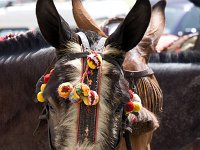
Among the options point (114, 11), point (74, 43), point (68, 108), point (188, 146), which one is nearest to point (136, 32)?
point (74, 43)

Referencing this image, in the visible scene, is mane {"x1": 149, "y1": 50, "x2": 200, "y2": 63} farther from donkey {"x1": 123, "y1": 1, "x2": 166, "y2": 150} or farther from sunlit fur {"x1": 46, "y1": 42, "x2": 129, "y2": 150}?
sunlit fur {"x1": 46, "y1": 42, "x2": 129, "y2": 150}

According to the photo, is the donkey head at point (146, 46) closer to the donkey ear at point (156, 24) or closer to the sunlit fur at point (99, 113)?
the donkey ear at point (156, 24)

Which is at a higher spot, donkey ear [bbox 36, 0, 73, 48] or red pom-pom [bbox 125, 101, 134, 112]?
donkey ear [bbox 36, 0, 73, 48]

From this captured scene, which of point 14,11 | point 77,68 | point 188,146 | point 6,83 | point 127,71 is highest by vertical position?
point 77,68

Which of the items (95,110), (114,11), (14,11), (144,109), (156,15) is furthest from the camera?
(14,11)

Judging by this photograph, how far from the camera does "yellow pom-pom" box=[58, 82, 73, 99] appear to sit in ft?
9.07

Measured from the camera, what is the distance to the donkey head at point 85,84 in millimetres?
2766

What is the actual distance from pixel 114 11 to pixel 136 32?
8.57 m

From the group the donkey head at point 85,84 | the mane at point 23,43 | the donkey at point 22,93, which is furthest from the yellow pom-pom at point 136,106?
the mane at point 23,43

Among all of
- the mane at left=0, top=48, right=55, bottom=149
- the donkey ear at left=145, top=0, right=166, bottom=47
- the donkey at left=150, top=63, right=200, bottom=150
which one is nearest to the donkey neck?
the donkey ear at left=145, top=0, right=166, bottom=47

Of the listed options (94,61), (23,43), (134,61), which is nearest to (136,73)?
(134,61)

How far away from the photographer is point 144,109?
3.38 metres

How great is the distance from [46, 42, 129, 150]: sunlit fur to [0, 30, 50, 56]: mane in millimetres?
955

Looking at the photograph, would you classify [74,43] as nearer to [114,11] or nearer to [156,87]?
[156,87]
